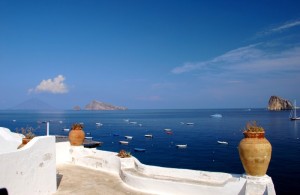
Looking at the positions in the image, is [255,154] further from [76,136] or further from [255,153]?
[76,136]

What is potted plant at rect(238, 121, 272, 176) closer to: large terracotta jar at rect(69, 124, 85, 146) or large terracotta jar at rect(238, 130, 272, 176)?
large terracotta jar at rect(238, 130, 272, 176)

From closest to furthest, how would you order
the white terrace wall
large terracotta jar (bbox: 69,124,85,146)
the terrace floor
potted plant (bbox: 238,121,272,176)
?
1. the white terrace wall
2. potted plant (bbox: 238,121,272,176)
3. the terrace floor
4. large terracotta jar (bbox: 69,124,85,146)

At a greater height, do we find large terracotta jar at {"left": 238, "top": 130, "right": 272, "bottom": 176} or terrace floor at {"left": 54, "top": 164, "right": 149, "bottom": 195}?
large terracotta jar at {"left": 238, "top": 130, "right": 272, "bottom": 176}

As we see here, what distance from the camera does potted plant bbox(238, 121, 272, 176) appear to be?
30.1 feet

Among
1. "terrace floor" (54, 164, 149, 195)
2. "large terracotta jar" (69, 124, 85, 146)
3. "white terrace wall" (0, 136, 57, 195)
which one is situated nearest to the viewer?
"white terrace wall" (0, 136, 57, 195)

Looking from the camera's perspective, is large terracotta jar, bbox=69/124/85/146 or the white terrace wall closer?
the white terrace wall

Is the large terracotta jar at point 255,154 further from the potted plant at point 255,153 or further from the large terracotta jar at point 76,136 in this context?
the large terracotta jar at point 76,136

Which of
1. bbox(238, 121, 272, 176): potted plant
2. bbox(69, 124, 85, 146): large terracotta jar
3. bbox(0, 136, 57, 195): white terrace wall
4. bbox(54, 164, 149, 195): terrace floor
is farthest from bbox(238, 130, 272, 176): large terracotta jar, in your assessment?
bbox(69, 124, 85, 146): large terracotta jar

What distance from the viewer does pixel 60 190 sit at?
1174 cm

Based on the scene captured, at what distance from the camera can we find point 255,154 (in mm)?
9172

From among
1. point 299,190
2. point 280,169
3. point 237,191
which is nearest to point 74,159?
point 237,191

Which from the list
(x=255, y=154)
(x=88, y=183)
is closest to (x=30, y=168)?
(x=88, y=183)

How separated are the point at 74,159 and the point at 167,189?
7.70 meters

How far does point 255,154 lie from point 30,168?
25.5ft
